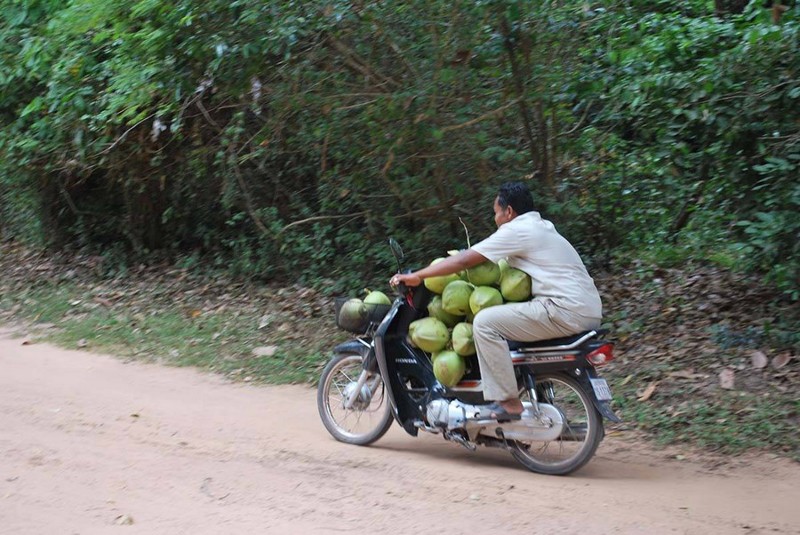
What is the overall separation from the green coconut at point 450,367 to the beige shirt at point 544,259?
687 millimetres

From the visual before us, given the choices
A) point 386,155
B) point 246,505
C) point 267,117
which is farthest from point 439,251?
point 246,505

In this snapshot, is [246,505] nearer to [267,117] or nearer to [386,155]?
[386,155]

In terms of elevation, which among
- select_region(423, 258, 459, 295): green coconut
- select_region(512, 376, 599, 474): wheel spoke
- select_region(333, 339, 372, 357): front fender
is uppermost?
select_region(423, 258, 459, 295): green coconut

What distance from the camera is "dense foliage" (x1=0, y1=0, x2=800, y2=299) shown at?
7.56m

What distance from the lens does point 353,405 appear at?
6441mm

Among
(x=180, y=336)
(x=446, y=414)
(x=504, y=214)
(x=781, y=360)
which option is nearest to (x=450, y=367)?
(x=446, y=414)

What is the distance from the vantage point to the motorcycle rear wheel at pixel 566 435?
5535mm

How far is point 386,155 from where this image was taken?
8.69 metres

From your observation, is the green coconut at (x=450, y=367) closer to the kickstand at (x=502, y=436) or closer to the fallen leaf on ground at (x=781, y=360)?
the kickstand at (x=502, y=436)

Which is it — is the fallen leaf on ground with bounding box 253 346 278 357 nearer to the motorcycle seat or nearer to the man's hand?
the man's hand

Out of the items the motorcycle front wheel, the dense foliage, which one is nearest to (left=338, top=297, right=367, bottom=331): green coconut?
the motorcycle front wheel

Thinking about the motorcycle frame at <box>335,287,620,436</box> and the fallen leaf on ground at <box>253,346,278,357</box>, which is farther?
the fallen leaf on ground at <box>253,346,278,357</box>

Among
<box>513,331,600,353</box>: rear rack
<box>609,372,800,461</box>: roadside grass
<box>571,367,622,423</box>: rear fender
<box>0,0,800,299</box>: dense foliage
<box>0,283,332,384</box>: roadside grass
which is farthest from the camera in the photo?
<box>0,283,332,384</box>: roadside grass

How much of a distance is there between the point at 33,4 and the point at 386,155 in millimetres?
6166
